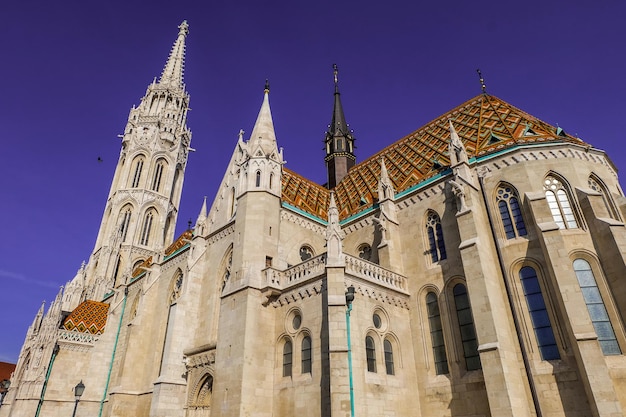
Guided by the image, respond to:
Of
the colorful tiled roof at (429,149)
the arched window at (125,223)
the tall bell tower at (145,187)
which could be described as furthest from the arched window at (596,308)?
the arched window at (125,223)

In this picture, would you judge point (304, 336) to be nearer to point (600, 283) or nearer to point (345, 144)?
point (600, 283)

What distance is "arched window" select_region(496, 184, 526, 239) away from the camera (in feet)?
54.9

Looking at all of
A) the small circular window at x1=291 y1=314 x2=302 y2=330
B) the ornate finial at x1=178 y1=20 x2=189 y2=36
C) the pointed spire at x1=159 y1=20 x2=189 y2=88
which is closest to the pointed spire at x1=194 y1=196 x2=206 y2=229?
the small circular window at x1=291 y1=314 x2=302 y2=330

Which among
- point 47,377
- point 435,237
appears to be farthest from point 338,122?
point 47,377

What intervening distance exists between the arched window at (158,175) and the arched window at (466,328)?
4034 centimetres

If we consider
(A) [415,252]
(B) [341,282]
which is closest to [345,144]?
(A) [415,252]

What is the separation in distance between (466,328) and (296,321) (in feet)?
22.0

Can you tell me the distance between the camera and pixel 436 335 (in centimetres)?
1698

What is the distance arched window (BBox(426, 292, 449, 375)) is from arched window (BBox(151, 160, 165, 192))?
39.2m

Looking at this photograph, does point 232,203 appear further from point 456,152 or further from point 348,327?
point 456,152

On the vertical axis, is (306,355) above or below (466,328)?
below

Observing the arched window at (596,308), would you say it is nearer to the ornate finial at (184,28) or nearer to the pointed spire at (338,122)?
the pointed spire at (338,122)

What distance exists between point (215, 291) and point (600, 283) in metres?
16.6

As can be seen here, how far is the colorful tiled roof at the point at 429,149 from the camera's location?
19250 mm
